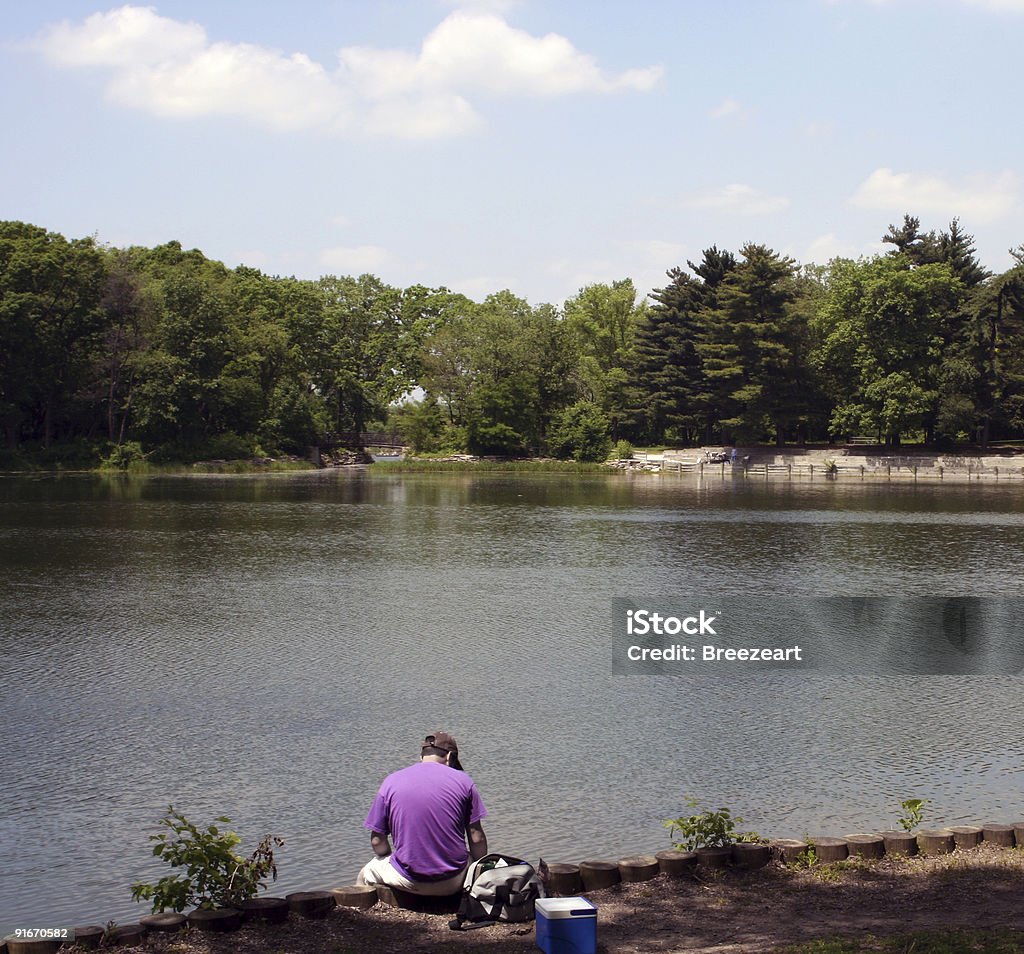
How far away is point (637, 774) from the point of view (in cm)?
1315

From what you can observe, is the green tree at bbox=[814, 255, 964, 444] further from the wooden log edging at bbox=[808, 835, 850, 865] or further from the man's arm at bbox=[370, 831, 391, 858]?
the man's arm at bbox=[370, 831, 391, 858]

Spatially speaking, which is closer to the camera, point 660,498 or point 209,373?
point 660,498

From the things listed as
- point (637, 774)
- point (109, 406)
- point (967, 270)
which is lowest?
point (637, 774)

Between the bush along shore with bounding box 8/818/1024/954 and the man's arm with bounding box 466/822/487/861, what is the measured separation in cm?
40

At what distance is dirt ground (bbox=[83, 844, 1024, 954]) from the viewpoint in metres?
7.64

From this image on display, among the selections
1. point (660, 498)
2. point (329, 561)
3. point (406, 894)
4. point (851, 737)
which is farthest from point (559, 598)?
point (660, 498)

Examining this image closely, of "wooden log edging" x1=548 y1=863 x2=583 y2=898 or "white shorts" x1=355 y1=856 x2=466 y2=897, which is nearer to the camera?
"white shorts" x1=355 y1=856 x2=466 y2=897

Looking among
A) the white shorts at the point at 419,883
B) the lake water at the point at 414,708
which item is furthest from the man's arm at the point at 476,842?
the lake water at the point at 414,708

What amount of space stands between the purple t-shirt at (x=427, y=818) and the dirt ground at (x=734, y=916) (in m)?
0.37

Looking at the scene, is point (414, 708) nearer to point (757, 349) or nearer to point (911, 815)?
point (911, 815)

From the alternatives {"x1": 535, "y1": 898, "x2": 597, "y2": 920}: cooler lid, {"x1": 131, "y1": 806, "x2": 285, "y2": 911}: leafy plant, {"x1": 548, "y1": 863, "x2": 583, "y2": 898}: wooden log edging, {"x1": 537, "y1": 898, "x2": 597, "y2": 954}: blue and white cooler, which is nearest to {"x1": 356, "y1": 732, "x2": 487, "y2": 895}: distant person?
{"x1": 548, "y1": 863, "x2": 583, "y2": 898}: wooden log edging

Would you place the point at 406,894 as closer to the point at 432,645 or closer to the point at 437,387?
the point at 432,645

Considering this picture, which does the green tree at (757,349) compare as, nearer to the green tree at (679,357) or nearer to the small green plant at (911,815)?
the green tree at (679,357)

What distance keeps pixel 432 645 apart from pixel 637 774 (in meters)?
8.45
